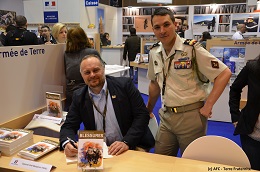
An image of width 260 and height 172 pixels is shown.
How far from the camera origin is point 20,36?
13.8 feet

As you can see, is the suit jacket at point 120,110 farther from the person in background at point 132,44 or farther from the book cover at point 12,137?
the person in background at point 132,44

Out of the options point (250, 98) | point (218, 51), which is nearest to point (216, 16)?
point (218, 51)

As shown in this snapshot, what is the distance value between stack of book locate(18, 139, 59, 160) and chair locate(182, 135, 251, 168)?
85 cm

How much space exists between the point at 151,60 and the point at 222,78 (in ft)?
1.94

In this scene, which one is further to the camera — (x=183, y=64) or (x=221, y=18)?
(x=221, y=18)

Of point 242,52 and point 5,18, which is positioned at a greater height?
point 5,18

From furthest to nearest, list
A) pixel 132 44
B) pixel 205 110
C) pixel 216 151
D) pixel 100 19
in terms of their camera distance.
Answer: pixel 100 19 → pixel 132 44 → pixel 205 110 → pixel 216 151

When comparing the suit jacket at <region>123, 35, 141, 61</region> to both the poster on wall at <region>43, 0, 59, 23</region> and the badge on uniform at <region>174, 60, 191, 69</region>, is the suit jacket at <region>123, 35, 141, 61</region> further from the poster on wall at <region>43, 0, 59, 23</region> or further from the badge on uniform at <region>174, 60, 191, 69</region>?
the badge on uniform at <region>174, 60, 191, 69</region>

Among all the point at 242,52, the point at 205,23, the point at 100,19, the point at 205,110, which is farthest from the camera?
the point at 205,23

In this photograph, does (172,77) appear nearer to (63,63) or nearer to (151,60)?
(151,60)

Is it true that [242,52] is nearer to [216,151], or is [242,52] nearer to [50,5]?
[216,151]

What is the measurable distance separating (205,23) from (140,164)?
9405 millimetres

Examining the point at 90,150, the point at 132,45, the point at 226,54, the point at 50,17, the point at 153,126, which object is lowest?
the point at 153,126

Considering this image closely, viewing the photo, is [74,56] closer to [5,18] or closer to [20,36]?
[20,36]
